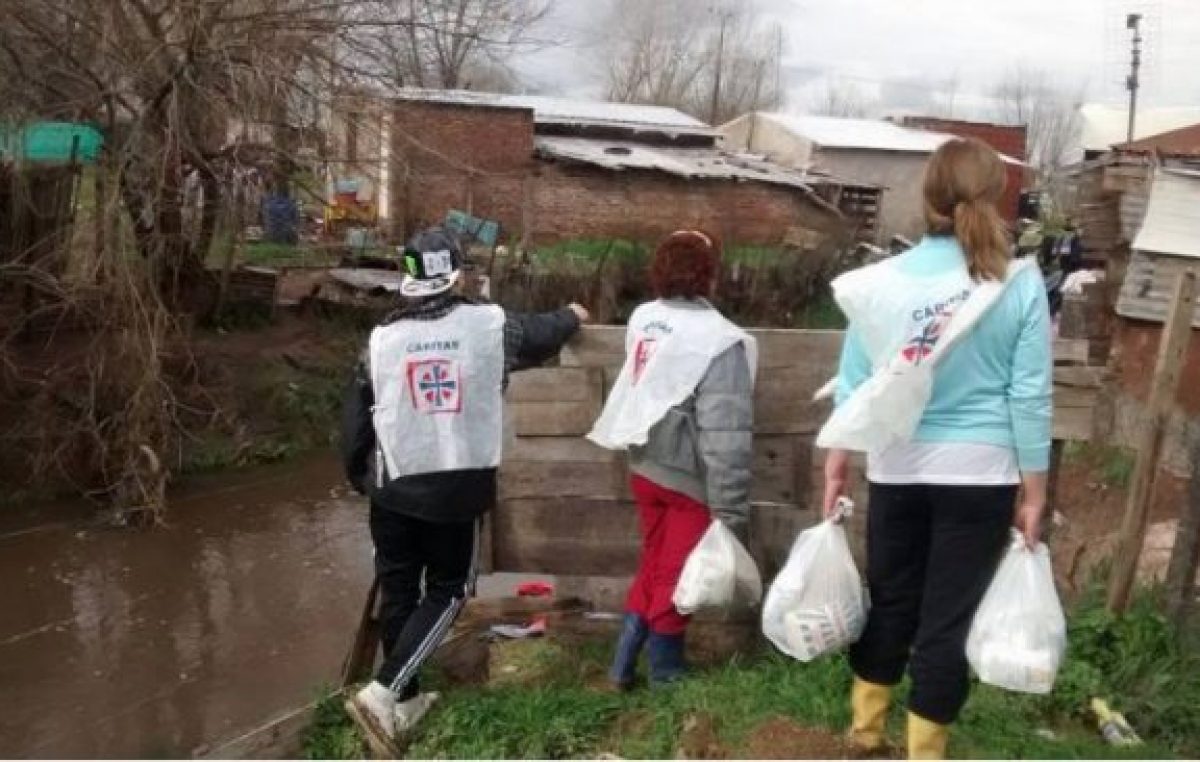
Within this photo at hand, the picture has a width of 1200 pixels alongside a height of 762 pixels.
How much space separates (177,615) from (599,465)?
14.0 ft

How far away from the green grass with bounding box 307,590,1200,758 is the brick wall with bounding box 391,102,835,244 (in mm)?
19378

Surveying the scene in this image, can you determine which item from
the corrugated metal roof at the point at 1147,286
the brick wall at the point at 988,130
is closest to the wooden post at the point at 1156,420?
the corrugated metal roof at the point at 1147,286

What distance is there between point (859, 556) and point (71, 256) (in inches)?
322

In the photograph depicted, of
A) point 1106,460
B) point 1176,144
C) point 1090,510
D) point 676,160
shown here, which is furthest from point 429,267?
point 676,160

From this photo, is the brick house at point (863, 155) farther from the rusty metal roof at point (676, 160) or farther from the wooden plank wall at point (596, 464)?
the wooden plank wall at point (596, 464)

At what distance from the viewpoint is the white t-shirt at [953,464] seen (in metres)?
3.13

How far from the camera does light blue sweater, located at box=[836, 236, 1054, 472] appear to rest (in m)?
3.09

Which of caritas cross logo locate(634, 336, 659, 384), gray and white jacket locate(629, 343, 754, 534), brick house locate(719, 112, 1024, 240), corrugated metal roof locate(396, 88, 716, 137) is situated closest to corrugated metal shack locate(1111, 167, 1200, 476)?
gray and white jacket locate(629, 343, 754, 534)

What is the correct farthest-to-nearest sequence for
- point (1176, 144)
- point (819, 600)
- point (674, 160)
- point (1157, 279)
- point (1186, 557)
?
point (674, 160), point (1176, 144), point (1157, 279), point (1186, 557), point (819, 600)

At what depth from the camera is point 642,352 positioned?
416 centimetres

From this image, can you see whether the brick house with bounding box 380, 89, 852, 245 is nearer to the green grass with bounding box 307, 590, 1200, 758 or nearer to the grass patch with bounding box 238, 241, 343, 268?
the grass patch with bounding box 238, 241, 343, 268

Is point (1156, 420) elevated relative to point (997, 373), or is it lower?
lower

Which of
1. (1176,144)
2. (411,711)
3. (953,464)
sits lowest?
(411,711)

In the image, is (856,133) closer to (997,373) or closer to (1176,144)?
(1176,144)
